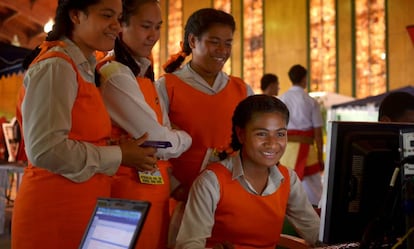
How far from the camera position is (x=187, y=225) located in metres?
1.79

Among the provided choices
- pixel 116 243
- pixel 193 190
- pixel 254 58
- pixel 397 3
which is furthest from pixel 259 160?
pixel 254 58

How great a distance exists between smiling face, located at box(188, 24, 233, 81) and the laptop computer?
119cm

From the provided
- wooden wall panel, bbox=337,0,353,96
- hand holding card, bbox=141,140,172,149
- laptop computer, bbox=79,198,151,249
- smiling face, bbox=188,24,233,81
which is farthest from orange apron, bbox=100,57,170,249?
wooden wall panel, bbox=337,0,353,96

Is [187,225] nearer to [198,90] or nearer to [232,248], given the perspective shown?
[232,248]

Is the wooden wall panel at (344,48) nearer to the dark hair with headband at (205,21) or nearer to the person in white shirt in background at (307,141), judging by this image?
the person in white shirt in background at (307,141)

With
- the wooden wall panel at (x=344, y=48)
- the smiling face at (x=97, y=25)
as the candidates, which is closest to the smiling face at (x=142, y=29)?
the smiling face at (x=97, y=25)

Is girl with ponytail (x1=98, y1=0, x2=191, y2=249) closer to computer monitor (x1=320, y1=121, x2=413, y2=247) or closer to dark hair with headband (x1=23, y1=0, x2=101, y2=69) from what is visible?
dark hair with headband (x1=23, y1=0, x2=101, y2=69)

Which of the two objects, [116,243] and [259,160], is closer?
[116,243]

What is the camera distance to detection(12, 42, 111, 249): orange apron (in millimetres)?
1568

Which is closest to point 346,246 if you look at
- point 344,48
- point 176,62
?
point 176,62

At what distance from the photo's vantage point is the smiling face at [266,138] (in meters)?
1.89

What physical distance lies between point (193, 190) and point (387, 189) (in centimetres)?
68

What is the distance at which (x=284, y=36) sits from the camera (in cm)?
1314

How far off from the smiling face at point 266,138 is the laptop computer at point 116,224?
0.81m
